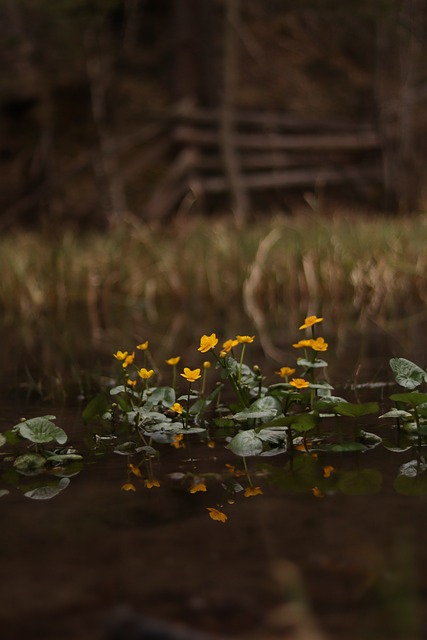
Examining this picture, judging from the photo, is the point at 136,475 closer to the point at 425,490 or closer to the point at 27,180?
the point at 425,490

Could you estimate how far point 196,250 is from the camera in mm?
4043

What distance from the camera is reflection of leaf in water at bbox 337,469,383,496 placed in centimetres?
92

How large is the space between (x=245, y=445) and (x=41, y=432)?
0.97 feet

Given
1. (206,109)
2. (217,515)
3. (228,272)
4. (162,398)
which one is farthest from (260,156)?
(217,515)

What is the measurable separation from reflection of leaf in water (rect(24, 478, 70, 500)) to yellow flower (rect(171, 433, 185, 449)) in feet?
0.71

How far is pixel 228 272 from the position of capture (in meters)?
3.83

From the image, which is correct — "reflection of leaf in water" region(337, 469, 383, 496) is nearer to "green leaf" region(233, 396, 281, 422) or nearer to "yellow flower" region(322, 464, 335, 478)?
"yellow flower" region(322, 464, 335, 478)

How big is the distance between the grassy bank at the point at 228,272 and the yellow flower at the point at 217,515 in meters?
2.53

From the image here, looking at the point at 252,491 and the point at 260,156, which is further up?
the point at 252,491

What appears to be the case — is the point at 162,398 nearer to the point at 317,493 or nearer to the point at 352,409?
the point at 352,409

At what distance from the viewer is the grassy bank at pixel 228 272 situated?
3564 mm

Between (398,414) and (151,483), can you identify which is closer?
(151,483)

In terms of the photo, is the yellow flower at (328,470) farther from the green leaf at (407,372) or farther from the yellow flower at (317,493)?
the green leaf at (407,372)

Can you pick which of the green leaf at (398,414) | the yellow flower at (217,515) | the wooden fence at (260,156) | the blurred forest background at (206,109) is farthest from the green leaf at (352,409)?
the wooden fence at (260,156)
